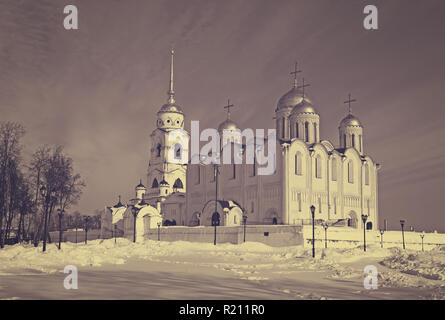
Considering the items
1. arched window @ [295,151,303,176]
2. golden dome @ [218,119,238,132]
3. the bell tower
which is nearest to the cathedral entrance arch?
arched window @ [295,151,303,176]

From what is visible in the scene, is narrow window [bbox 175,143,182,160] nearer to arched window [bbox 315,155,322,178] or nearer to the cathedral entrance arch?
arched window [bbox 315,155,322,178]

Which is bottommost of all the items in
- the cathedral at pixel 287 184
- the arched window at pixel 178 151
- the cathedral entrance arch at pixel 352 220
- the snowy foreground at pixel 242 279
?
the snowy foreground at pixel 242 279

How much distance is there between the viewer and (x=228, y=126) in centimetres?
6209

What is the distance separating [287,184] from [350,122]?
55.1ft

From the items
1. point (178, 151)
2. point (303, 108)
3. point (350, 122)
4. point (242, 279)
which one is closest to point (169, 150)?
point (178, 151)

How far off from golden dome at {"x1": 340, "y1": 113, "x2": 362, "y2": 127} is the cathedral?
0.13 meters

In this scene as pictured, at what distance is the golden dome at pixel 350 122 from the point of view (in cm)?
5969

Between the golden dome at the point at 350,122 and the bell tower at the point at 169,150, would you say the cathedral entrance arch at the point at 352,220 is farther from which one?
the bell tower at the point at 169,150

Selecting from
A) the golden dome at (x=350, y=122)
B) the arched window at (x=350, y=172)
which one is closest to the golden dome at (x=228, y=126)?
the golden dome at (x=350, y=122)

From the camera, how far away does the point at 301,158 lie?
49438 millimetres

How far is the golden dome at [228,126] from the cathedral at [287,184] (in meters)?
0.12

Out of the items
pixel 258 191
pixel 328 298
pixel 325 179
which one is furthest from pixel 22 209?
pixel 328 298

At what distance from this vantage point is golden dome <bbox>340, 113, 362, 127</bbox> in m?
59.7

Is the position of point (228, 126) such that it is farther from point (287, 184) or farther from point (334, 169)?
point (287, 184)
